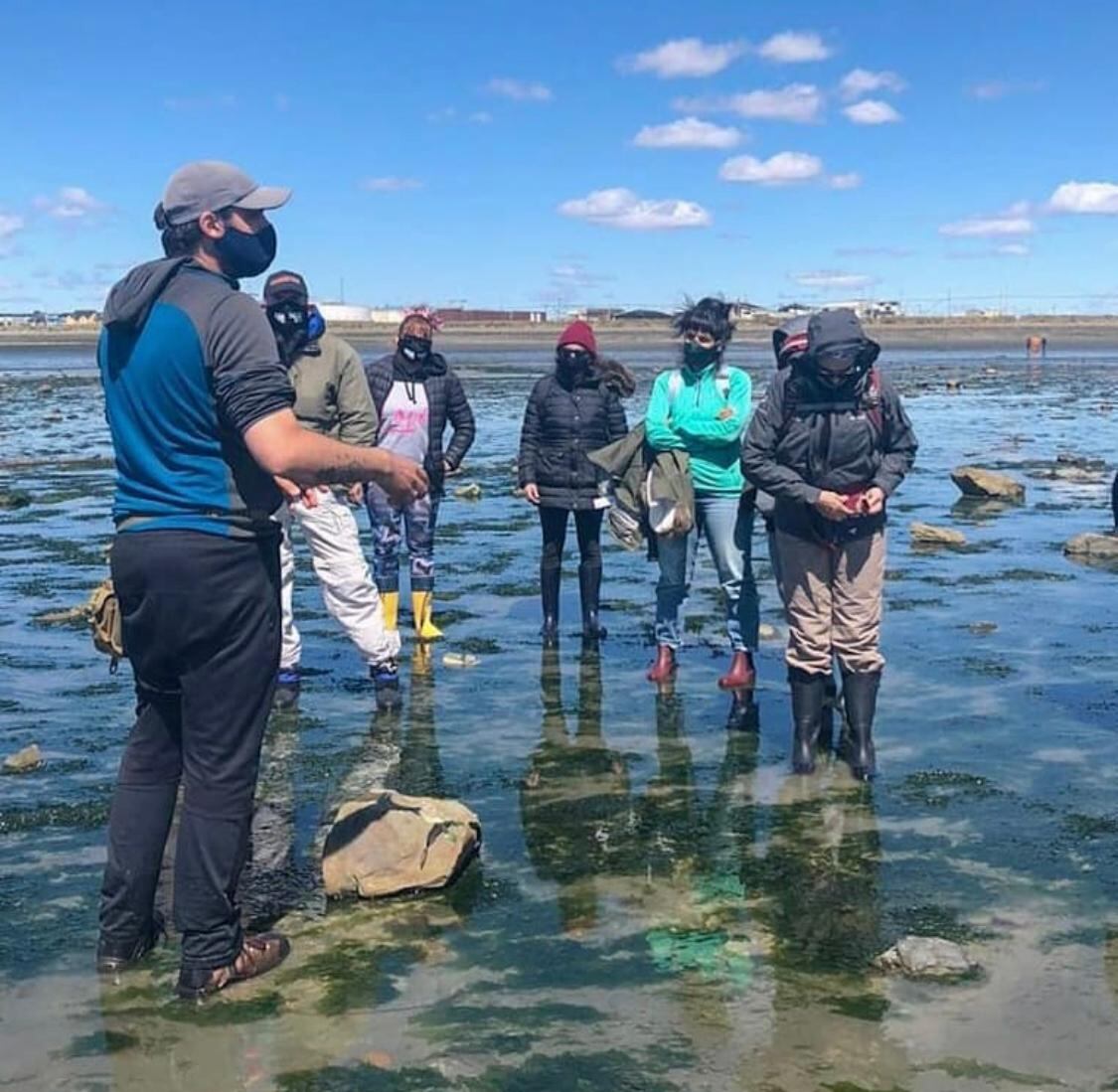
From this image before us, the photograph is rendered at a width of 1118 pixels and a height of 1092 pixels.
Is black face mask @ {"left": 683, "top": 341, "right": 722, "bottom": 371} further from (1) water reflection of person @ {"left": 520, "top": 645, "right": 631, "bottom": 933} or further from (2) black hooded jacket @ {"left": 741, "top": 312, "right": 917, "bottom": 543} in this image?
(1) water reflection of person @ {"left": 520, "top": 645, "right": 631, "bottom": 933}

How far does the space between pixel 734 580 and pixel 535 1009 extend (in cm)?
398

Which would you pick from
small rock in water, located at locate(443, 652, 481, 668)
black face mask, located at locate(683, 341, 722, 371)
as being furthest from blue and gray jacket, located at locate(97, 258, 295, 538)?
small rock in water, located at locate(443, 652, 481, 668)

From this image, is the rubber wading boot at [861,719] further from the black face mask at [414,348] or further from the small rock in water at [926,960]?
Answer: the black face mask at [414,348]

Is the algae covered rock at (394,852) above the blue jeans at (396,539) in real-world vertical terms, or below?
below

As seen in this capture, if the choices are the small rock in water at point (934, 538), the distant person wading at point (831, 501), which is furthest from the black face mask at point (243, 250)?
the small rock in water at point (934, 538)

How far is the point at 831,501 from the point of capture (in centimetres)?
606

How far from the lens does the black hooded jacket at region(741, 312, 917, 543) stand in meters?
6.16

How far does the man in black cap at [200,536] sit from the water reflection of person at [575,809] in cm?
111

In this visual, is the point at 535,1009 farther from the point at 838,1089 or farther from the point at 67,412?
the point at 67,412

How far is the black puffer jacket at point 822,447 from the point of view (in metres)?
6.17

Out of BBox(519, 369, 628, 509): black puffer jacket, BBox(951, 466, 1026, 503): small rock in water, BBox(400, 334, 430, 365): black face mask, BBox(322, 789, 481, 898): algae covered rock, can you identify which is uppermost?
BBox(400, 334, 430, 365): black face mask

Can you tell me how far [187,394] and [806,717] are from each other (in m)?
3.47

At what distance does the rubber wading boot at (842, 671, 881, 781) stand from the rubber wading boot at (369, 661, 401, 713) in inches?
99.5

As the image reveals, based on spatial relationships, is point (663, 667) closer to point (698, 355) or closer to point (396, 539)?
point (698, 355)
